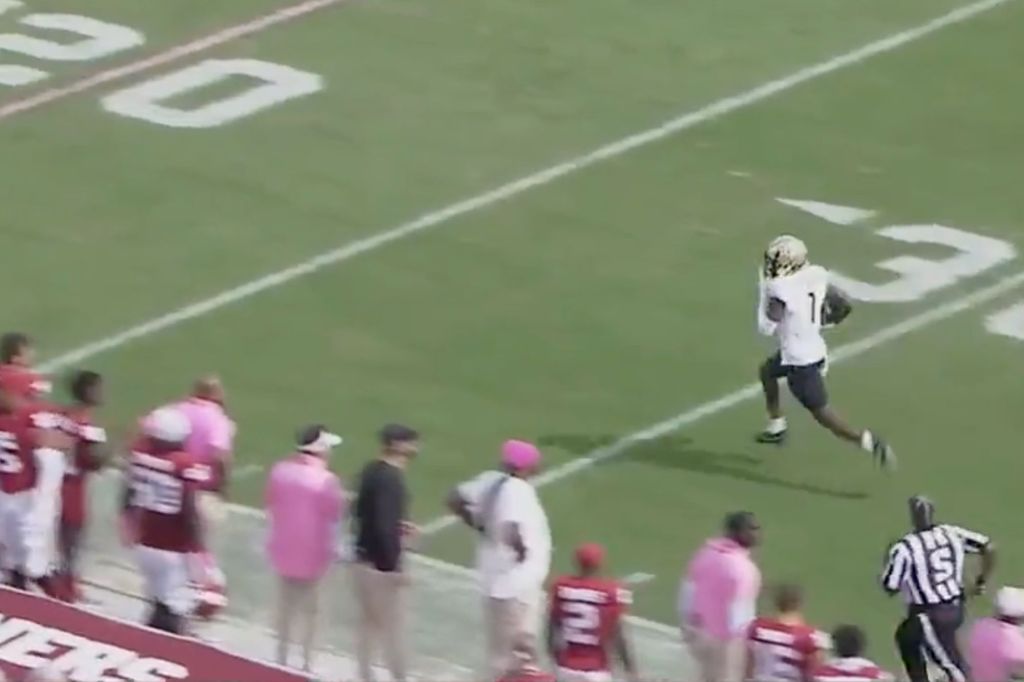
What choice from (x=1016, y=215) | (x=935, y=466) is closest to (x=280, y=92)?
(x=1016, y=215)

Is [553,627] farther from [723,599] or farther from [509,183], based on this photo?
[509,183]

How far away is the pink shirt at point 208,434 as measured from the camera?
52.1ft

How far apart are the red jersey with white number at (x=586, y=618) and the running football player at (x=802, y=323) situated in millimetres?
4153

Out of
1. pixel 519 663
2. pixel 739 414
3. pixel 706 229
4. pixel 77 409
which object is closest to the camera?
pixel 519 663

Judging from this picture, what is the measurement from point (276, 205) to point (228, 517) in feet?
15.6

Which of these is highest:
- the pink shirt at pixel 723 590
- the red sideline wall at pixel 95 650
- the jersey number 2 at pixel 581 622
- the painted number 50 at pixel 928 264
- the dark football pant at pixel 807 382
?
the painted number 50 at pixel 928 264

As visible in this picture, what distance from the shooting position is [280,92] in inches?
931

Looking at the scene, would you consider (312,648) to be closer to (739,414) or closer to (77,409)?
(77,409)

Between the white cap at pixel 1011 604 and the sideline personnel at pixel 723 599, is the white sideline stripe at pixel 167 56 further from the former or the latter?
the white cap at pixel 1011 604

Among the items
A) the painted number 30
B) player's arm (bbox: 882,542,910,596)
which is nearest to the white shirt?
player's arm (bbox: 882,542,910,596)

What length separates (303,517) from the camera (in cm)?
1509

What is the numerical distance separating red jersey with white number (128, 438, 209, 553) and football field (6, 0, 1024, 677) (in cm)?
132

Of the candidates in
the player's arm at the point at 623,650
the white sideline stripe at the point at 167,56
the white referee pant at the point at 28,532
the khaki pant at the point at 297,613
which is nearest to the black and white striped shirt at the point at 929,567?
the player's arm at the point at 623,650

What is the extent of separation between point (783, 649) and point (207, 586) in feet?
11.4
